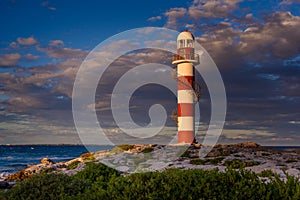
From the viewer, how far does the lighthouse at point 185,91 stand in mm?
31375

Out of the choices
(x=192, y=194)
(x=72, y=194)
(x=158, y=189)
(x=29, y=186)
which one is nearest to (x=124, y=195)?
(x=158, y=189)

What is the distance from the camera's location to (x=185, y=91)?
31.4 m

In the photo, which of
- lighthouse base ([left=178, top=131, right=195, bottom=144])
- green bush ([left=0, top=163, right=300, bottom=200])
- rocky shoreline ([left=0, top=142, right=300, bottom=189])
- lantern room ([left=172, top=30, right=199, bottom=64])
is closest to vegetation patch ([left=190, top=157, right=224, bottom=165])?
rocky shoreline ([left=0, top=142, right=300, bottom=189])

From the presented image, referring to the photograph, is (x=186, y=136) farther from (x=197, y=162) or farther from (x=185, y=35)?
(x=185, y=35)

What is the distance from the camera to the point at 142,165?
965 inches

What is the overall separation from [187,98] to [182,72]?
232 cm

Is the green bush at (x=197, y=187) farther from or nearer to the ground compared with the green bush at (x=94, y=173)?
farther from the ground

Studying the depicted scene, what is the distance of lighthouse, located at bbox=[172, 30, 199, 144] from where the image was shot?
31375 millimetres

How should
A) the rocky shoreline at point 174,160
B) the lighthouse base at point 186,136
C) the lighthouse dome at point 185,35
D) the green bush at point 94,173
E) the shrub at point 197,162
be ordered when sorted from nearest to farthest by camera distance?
the green bush at point 94,173 < the rocky shoreline at point 174,160 < the shrub at point 197,162 < the lighthouse base at point 186,136 < the lighthouse dome at point 185,35

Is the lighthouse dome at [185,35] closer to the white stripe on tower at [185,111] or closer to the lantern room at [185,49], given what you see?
the lantern room at [185,49]

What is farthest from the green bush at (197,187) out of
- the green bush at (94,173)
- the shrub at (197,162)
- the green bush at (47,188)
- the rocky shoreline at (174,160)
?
the shrub at (197,162)

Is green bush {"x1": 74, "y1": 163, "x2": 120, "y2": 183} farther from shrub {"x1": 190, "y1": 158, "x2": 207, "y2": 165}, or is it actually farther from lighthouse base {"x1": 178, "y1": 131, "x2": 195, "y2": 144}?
lighthouse base {"x1": 178, "y1": 131, "x2": 195, "y2": 144}

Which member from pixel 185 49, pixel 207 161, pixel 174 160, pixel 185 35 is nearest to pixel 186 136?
pixel 174 160

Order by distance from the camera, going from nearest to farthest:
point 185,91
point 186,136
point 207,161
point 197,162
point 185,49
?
point 197,162
point 207,161
point 186,136
point 185,91
point 185,49
